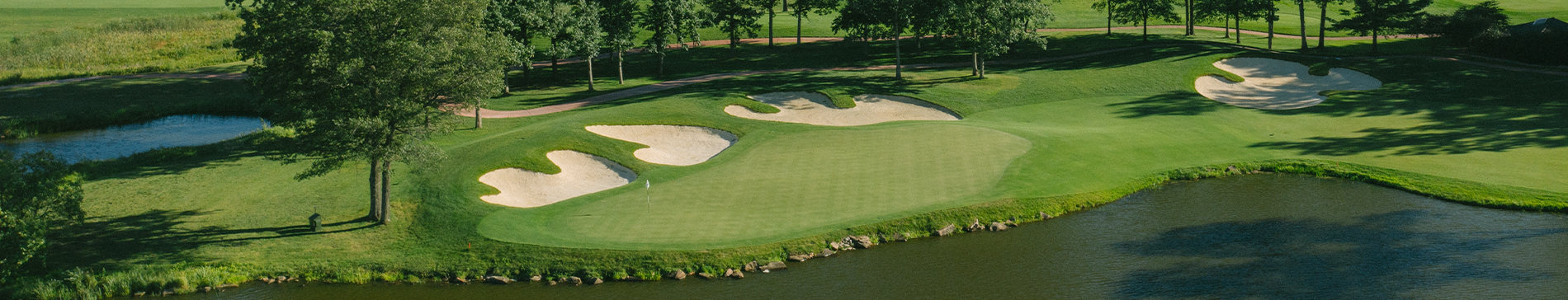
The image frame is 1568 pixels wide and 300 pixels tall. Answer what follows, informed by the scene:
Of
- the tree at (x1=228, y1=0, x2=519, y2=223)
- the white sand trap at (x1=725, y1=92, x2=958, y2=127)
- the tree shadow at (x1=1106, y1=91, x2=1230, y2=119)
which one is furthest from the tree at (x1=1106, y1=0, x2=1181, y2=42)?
the tree at (x1=228, y1=0, x2=519, y2=223)

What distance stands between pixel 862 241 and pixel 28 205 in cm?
→ 2149

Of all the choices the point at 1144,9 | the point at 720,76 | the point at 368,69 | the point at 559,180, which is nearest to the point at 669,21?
the point at 720,76

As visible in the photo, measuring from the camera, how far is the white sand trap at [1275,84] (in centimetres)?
4406

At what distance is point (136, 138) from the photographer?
4344 centimetres

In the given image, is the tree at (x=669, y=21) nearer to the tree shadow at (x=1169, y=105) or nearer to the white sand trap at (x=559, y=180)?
the white sand trap at (x=559, y=180)

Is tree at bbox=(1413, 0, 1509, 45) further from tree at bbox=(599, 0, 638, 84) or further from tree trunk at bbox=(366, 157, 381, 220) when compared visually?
tree trunk at bbox=(366, 157, 381, 220)

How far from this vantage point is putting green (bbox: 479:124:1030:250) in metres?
24.6

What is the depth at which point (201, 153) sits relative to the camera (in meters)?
35.5

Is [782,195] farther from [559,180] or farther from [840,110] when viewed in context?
[840,110]

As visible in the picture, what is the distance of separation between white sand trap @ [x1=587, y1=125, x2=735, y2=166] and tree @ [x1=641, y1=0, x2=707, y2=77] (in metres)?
19.0

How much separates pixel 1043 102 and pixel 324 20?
3542 centimetres

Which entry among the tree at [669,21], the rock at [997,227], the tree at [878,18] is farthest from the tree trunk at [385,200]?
the tree at [878,18]

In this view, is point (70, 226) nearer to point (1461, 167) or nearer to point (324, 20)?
point (324, 20)

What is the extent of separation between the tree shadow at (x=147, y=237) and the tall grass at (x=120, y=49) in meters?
37.9
